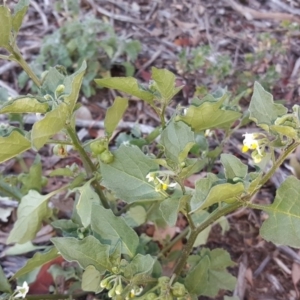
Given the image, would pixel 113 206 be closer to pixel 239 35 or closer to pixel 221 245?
pixel 221 245

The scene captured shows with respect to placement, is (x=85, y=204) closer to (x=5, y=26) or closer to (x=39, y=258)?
(x=39, y=258)

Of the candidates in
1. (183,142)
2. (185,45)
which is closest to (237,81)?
(185,45)

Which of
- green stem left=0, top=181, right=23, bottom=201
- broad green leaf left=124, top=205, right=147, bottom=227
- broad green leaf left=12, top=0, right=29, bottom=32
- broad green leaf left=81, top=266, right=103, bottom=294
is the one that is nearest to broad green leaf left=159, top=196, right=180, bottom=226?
broad green leaf left=81, top=266, right=103, bottom=294

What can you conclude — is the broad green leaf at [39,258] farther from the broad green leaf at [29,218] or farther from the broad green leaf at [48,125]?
the broad green leaf at [48,125]

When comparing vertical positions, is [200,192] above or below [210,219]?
above

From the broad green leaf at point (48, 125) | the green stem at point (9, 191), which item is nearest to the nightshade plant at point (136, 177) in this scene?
the broad green leaf at point (48, 125)

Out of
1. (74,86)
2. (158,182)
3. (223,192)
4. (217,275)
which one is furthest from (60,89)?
(217,275)
